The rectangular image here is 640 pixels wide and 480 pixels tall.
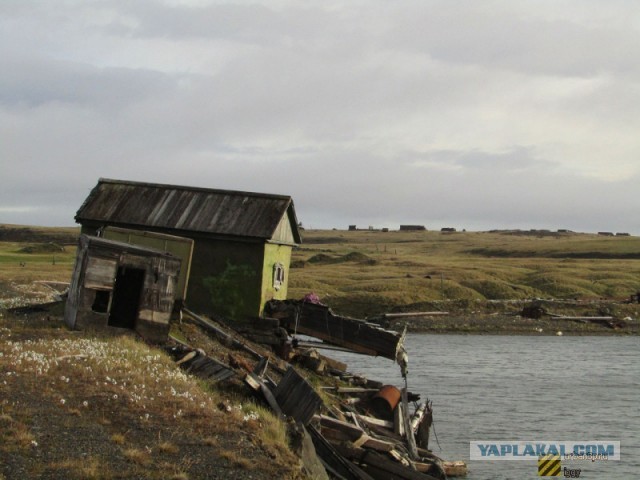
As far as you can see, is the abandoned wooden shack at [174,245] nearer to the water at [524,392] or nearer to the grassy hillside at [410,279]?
the water at [524,392]

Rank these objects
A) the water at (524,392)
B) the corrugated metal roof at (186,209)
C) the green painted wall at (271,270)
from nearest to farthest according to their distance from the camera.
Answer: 1. the green painted wall at (271,270)
2. the water at (524,392)
3. the corrugated metal roof at (186,209)

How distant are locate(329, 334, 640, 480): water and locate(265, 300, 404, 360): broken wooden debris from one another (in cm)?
385

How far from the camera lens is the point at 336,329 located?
26.1 metres

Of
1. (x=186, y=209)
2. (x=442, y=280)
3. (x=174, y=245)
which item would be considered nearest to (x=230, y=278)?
(x=174, y=245)

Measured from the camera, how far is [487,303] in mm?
72812

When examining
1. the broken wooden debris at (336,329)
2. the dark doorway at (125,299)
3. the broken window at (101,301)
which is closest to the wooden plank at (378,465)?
the broken wooden debris at (336,329)

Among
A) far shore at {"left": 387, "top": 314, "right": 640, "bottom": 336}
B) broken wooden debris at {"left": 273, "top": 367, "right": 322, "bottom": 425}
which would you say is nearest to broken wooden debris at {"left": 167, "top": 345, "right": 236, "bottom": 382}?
broken wooden debris at {"left": 273, "top": 367, "right": 322, "bottom": 425}

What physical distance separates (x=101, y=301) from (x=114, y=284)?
45.2 inches

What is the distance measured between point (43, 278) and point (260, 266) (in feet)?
108

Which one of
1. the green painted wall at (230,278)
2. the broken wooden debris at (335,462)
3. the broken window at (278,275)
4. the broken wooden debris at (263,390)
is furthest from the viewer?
the broken window at (278,275)

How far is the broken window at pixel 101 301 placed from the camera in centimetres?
2311

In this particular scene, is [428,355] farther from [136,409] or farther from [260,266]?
[136,409]

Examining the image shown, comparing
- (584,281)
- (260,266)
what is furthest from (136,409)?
(584,281)

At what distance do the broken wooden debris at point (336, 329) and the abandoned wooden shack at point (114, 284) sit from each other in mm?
4655
